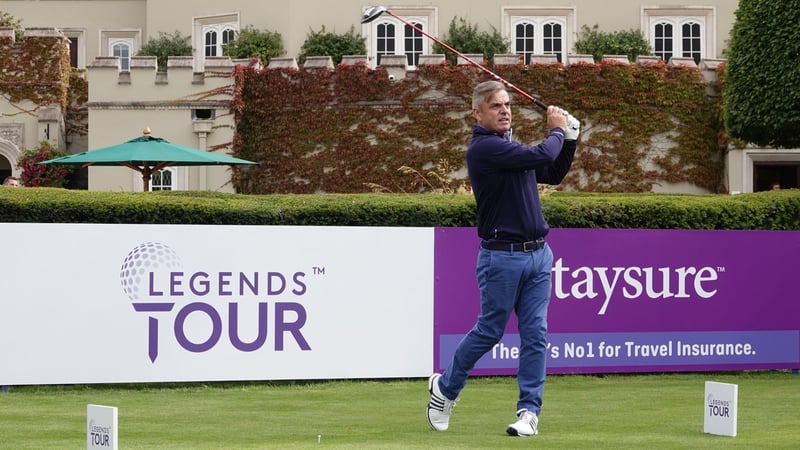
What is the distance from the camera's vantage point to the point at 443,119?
1177 inches

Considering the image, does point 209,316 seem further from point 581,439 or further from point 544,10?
point 544,10

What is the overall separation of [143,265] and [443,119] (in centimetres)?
1969

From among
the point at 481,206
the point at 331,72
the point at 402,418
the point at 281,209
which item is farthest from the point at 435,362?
the point at 331,72

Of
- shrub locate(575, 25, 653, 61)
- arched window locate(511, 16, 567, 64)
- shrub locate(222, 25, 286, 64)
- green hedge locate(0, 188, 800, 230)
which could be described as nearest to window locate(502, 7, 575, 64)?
arched window locate(511, 16, 567, 64)

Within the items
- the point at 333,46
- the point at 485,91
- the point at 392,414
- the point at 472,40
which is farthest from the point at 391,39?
the point at 485,91

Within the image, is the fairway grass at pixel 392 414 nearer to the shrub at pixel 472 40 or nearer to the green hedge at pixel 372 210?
the green hedge at pixel 372 210

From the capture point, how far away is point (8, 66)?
30297 millimetres

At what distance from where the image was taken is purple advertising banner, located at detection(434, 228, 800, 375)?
37.6 feet

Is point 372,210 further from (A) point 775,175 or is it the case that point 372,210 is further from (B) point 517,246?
Result: (A) point 775,175

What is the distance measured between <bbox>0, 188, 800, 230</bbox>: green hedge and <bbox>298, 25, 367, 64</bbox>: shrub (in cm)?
2157

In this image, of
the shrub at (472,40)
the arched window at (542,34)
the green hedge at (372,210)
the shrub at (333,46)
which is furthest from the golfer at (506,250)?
the arched window at (542,34)

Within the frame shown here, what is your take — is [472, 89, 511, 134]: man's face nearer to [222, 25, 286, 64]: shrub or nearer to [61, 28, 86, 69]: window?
→ [222, 25, 286, 64]: shrub

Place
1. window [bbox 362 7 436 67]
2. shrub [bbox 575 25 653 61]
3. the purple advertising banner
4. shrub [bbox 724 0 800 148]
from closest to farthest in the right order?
the purple advertising banner, shrub [bbox 724 0 800 148], shrub [bbox 575 25 653 61], window [bbox 362 7 436 67]

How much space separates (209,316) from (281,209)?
1.34m
